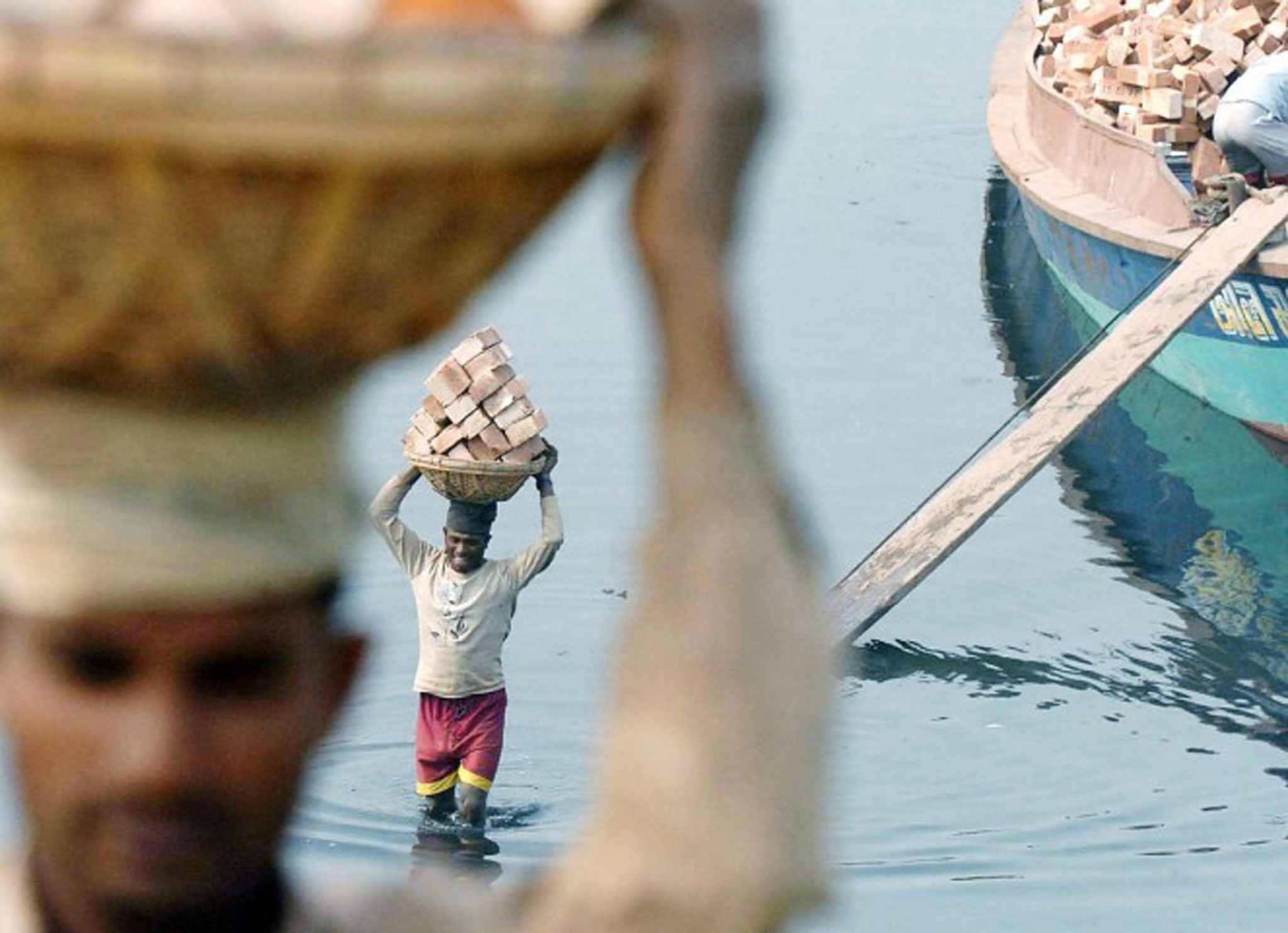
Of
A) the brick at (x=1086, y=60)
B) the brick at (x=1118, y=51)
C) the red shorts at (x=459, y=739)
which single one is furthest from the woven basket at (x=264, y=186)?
the brick at (x=1086, y=60)

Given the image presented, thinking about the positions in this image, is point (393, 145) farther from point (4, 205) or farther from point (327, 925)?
point (327, 925)

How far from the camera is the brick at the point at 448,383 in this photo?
6.72 m

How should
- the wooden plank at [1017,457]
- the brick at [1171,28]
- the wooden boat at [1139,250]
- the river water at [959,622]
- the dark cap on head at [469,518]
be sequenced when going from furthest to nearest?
the brick at [1171,28], the wooden boat at [1139,250], the wooden plank at [1017,457], the river water at [959,622], the dark cap on head at [469,518]

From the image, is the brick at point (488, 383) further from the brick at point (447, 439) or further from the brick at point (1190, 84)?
the brick at point (1190, 84)

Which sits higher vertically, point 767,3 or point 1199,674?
point 767,3

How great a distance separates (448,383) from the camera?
6.72 meters

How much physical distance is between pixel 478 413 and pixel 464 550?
40cm

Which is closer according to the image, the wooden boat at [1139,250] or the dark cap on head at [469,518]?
the dark cap on head at [469,518]

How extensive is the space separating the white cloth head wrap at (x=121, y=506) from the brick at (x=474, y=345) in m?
5.62

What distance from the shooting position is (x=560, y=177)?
1145 millimetres

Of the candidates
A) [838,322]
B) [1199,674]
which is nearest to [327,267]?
[1199,674]

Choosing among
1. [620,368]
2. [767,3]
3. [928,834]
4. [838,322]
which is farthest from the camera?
[838,322]

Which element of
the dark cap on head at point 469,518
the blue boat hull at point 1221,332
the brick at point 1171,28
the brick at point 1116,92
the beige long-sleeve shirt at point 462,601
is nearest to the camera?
the dark cap on head at point 469,518

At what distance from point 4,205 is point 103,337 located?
0.07 meters
